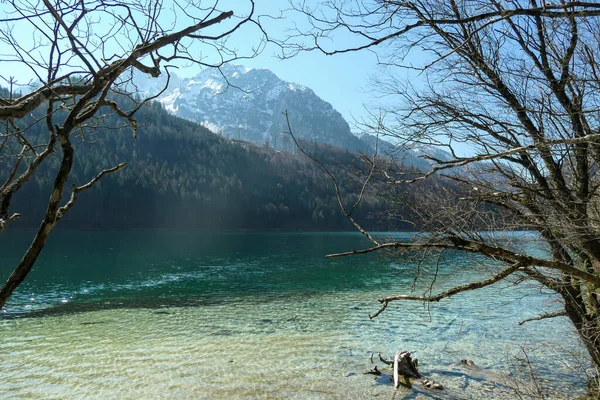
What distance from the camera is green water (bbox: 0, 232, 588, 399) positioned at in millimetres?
9125

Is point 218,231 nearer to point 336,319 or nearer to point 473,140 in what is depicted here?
point 336,319

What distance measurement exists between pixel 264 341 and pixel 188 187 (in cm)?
11589

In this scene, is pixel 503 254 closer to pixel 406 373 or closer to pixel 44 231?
pixel 44 231

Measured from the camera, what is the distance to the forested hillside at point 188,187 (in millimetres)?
100000

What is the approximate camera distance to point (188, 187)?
12438 centimetres

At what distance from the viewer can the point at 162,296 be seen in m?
23.3

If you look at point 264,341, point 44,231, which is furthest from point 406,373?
point 44,231

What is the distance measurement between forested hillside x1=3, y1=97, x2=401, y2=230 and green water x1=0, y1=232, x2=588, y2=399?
63.1m

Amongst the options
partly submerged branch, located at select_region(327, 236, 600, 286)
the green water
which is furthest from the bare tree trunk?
the green water

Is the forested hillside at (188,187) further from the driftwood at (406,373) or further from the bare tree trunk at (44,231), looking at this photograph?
the bare tree trunk at (44,231)

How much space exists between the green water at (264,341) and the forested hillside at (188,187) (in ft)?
207

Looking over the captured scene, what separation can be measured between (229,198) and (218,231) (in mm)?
17021

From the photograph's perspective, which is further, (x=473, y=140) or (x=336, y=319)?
(x=336, y=319)

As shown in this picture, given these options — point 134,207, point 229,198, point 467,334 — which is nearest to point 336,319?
point 467,334
